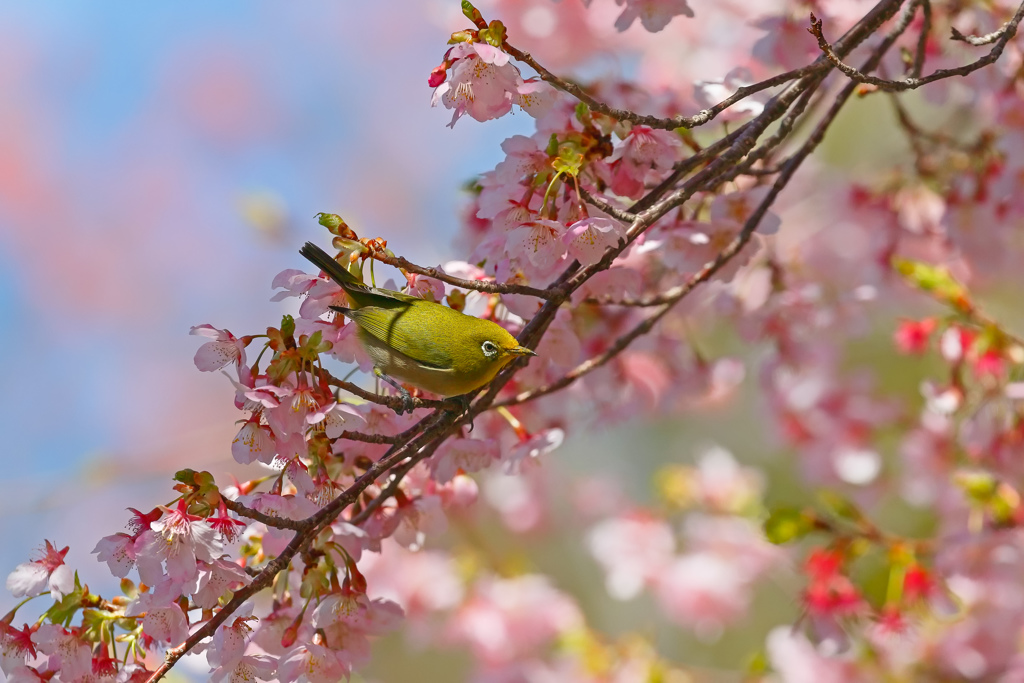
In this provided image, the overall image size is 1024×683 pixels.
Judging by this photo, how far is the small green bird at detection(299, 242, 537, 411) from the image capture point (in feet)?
2.53

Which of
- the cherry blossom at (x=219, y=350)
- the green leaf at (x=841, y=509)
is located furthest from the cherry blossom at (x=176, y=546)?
the green leaf at (x=841, y=509)

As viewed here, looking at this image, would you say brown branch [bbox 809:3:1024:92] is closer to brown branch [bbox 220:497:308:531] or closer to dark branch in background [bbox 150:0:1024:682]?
dark branch in background [bbox 150:0:1024:682]

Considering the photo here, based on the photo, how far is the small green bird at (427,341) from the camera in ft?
2.53

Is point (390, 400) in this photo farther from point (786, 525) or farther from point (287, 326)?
point (786, 525)

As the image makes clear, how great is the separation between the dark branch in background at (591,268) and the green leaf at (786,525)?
0.44 metres

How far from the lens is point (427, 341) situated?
78 cm

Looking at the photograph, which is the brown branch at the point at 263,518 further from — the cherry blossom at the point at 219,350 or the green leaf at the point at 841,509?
the green leaf at the point at 841,509

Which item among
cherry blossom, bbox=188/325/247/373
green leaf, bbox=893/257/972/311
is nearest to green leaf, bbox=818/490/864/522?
green leaf, bbox=893/257/972/311

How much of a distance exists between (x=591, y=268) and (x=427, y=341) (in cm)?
16

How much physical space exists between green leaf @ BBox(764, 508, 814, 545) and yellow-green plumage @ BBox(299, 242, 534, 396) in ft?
2.12

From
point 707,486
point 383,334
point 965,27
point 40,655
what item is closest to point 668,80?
point 965,27

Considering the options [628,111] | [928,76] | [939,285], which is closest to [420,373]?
[628,111]

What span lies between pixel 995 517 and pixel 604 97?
3.04ft

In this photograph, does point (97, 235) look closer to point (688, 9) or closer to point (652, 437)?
point (652, 437)
